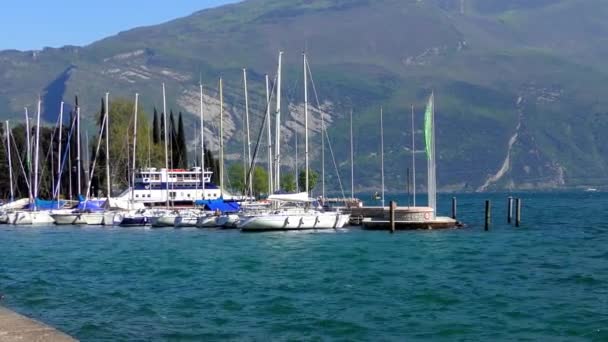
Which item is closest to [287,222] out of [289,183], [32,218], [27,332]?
[32,218]

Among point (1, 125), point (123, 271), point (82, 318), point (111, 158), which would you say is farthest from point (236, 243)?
point (1, 125)

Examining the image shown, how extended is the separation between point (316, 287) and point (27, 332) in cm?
1859

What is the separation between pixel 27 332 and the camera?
2041 centimetres

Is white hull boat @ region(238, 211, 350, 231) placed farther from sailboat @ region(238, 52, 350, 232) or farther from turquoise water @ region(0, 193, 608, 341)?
turquoise water @ region(0, 193, 608, 341)

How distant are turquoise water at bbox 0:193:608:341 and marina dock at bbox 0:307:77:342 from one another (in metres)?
5.12

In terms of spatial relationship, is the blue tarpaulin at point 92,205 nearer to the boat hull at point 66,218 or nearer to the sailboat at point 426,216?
the boat hull at point 66,218

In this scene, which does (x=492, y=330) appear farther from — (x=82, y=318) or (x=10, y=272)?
(x=10, y=272)

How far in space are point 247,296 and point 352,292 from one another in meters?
3.39

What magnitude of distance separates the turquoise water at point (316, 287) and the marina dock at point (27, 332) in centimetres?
512

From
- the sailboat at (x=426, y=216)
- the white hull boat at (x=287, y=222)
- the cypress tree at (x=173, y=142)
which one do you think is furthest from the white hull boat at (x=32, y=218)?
the sailboat at (x=426, y=216)

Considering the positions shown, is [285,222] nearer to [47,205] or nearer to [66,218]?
[66,218]

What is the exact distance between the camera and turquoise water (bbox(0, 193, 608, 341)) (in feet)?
93.2

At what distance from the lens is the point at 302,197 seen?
249 ft

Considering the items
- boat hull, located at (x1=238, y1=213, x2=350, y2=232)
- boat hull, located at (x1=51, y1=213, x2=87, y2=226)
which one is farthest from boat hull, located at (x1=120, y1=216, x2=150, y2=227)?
boat hull, located at (x1=238, y1=213, x2=350, y2=232)
